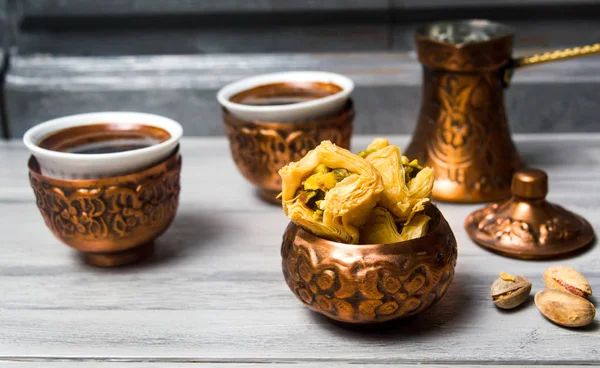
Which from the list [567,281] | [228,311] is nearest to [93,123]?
[228,311]

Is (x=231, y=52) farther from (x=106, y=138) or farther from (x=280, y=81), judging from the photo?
(x=106, y=138)

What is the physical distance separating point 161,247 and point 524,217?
34cm

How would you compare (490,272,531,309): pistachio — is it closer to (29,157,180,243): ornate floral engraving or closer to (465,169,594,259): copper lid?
(465,169,594,259): copper lid

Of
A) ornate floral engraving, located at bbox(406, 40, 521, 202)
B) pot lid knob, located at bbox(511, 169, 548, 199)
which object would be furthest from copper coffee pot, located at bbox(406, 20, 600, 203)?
pot lid knob, located at bbox(511, 169, 548, 199)

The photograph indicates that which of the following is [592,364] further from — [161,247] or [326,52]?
[326,52]

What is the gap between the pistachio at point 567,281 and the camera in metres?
0.60

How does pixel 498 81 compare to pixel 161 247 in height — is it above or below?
above

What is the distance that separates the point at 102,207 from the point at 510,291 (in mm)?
336

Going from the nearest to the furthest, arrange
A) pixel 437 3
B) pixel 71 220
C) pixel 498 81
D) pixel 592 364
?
pixel 592 364 < pixel 71 220 < pixel 498 81 < pixel 437 3

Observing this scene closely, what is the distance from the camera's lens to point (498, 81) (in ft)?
2.59

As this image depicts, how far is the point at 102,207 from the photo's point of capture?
2.11 feet

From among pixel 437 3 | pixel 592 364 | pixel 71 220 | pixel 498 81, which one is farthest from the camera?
pixel 437 3

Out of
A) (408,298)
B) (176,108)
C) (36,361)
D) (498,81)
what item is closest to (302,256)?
(408,298)

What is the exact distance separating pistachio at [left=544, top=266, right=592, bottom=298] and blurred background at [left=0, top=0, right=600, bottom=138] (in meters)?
0.41
